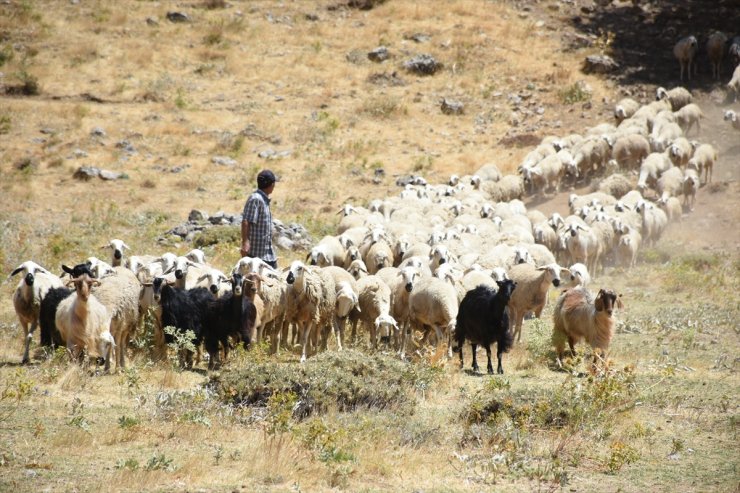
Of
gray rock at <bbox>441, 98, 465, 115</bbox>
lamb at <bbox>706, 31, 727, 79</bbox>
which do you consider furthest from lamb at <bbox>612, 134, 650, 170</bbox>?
lamb at <bbox>706, 31, 727, 79</bbox>

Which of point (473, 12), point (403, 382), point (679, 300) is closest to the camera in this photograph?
point (403, 382)

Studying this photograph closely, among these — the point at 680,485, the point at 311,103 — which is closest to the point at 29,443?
the point at 680,485

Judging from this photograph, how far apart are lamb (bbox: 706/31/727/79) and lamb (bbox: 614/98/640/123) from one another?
5523 millimetres

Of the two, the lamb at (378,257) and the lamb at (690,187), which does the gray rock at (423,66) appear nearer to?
the lamb at (690,187)

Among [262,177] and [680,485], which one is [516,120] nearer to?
[262,177]

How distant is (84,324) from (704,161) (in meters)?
21.5

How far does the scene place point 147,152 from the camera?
2869 centimetres

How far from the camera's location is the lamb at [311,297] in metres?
12.4

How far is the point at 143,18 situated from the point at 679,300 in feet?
99.7

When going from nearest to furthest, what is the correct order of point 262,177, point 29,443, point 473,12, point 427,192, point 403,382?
point 29,443, point 403,382, point 262,177, point 427,192, point 473,12

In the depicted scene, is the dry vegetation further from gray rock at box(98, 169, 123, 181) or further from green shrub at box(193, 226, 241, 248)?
green shrub at box(193, 226, 241, 248)

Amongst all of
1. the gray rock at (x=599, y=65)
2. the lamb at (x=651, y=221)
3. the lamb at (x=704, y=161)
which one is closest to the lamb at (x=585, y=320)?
the lamb at (x=651, y=221)

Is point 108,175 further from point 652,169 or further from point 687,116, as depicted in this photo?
point 687,116

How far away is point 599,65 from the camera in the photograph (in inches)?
1436
